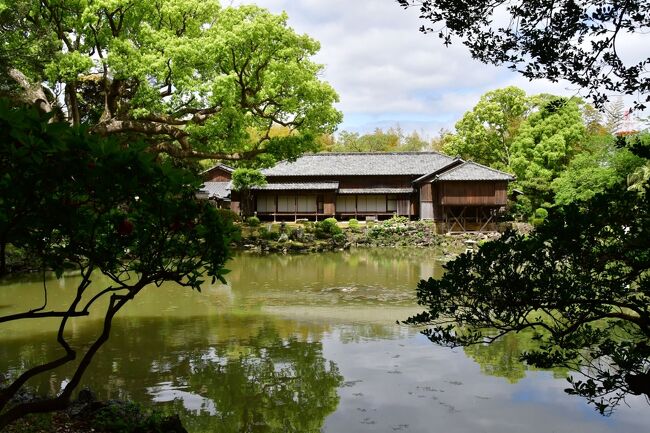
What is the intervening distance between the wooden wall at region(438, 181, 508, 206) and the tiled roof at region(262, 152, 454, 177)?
3.48 metres

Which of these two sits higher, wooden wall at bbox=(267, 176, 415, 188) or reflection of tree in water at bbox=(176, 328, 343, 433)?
wooden wall at bbox=(267, 176, 415, 188)

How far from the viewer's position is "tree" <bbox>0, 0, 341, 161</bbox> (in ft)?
59.4

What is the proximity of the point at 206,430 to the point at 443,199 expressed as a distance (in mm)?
29892

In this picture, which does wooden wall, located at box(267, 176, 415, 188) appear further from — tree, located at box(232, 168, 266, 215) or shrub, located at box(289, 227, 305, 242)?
shrub, located at box(289, 227, 305, 242)

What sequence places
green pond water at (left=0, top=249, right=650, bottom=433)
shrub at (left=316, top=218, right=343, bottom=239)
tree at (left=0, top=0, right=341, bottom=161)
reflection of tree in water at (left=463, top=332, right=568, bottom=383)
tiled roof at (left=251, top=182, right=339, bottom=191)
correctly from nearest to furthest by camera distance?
green pond water at (left=0, top=249, right=650, bottom=433) < reflection of tree in water at (left=463, top=332, right=568, bottom=383) < tree at (left=0, top=0, right=341, bottom=161) < shrub at (left=316, top=218, right=343, bottom=239) < tiled roof at (left=251, top=182, right=339, bottom=191)

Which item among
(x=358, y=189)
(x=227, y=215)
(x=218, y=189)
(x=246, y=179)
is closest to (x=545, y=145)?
(x=358, y=189)

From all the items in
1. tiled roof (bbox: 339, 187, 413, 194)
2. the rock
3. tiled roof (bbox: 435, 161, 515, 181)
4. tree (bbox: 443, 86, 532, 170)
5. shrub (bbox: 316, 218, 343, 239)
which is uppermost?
tree (bbox: 443, 86, 532, 170)

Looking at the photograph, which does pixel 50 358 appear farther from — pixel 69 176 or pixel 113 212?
pixel 69 176

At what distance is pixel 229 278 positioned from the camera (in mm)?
18734

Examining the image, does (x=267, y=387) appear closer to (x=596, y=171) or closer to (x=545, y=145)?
(x=596, y=171)

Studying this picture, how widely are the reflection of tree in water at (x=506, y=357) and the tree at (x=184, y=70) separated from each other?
523 inches

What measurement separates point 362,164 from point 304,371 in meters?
31.4

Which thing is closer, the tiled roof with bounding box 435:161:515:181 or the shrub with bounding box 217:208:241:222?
the shrub with bounding box 217:208:241:222

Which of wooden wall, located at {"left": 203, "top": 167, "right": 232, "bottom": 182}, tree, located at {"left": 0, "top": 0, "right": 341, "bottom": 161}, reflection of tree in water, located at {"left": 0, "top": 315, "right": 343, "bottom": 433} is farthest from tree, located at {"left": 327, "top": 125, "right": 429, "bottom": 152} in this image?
reflection of tree in water, located at {"left": 0, "top": 315, "right": 343, "bottom": 433}
